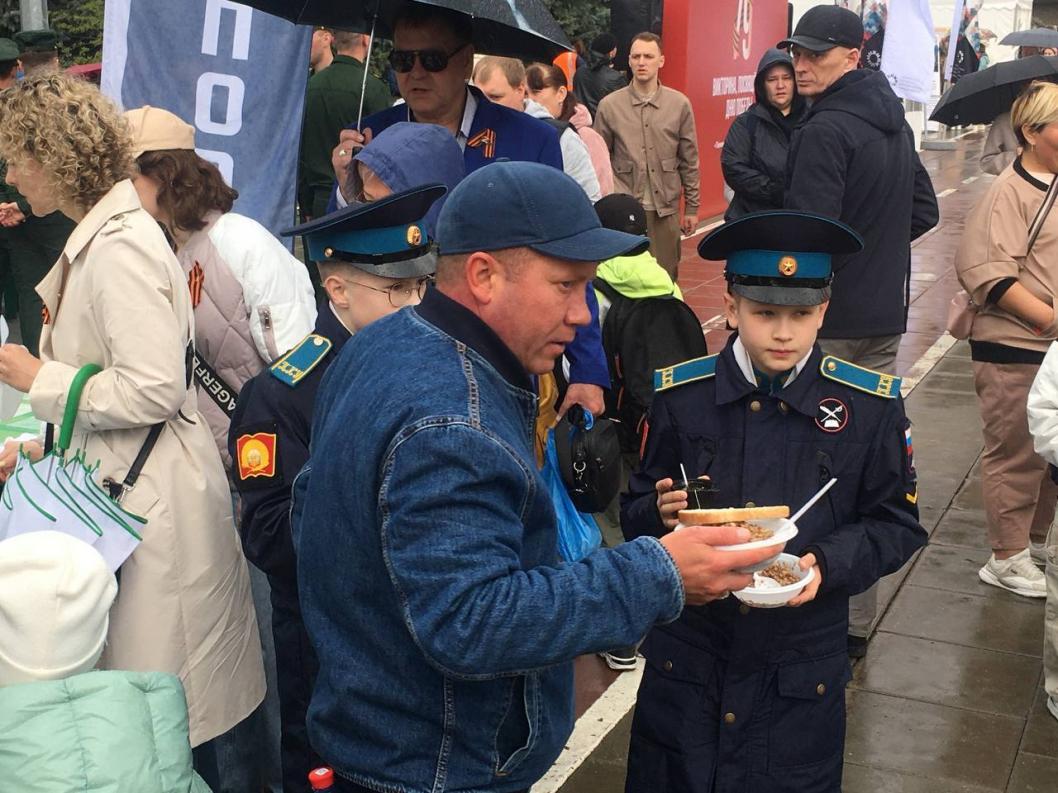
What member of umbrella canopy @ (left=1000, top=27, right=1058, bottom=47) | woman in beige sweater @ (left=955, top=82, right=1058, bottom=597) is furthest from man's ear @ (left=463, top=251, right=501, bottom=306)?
umbrella canopy @ (left=1000, top=27, right=1058, bottom=47)

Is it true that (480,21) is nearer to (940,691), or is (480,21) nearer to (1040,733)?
(940,691)

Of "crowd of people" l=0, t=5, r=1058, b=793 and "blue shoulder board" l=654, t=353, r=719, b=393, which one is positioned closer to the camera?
"crowd of people" l=0, t=5, r=1058, b=793

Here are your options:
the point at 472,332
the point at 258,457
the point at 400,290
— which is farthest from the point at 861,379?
the point at 258,457

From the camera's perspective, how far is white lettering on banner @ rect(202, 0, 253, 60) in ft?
18.9

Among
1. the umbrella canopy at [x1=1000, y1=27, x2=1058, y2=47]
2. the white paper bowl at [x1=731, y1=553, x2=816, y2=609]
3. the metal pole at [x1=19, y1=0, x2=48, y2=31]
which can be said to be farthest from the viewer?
the umbrella canopy at [x1=1000, y1=27, x2=1058, y2=47]

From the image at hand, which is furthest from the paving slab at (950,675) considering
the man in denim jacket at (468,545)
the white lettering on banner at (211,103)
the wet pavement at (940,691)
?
the white lettering on banner at (211,103)

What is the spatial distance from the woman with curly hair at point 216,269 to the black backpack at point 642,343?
159 cm

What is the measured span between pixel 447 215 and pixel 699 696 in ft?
5.25

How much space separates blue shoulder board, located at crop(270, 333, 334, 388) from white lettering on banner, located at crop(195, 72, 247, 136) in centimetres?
264

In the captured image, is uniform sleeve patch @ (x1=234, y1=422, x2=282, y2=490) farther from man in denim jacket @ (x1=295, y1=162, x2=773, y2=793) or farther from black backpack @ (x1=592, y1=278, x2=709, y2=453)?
black backpack @ (x1=592, y1=278, x2=709, y2=453)

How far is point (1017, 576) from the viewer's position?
6168mm

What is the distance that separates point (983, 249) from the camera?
5938 millimetres

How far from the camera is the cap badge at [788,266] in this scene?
352 cm

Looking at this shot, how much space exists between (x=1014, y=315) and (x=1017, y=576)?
1253mm
